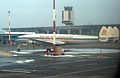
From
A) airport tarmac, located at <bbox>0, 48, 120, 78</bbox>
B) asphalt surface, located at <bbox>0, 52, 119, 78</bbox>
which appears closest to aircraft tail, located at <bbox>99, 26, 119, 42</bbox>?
airport tarmac, located at <bbox>0, 48, 120, 78</bbox>

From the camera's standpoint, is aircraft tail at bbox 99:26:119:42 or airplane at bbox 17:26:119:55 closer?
airplane at bbox 17:26:119:55

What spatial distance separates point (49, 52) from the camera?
4250 centimetres

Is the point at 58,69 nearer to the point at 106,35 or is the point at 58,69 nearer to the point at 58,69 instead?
the point at 58,69

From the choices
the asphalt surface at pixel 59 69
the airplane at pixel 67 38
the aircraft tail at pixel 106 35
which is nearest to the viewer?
the asphalt surface at pixel 59 69

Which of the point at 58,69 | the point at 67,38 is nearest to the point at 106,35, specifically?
the point at 67,38

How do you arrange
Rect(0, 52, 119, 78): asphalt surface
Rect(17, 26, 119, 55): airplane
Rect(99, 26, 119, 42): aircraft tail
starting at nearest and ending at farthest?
Rect(0, 52, 119, 78): asphalt surface
Rect(17, 26, 119, 55): airplane
Rect(99, 26, 119, 42): aircraft tail

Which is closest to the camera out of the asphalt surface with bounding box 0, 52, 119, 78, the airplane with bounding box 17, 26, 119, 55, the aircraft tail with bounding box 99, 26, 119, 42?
the asphalt surface with bounding box 0, 52, 119, 78

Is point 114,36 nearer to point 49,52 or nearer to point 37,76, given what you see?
point 49,52

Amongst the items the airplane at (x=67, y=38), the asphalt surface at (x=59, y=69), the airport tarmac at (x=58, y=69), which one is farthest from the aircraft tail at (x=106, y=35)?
the asphalt surface at (x=59, y=69)

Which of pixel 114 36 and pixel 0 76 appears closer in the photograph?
pixel 0 76

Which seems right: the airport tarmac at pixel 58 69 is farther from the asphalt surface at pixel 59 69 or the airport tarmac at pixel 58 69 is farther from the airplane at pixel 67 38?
the airplane at pixel 67 38

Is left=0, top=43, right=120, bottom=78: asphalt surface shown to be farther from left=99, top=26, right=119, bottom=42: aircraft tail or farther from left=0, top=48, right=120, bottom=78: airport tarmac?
left=99, top=26, right=119, bottom=42: aircraft tail

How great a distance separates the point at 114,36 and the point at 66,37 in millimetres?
10213

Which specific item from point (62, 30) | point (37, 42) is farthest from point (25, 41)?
point (62, 30)
